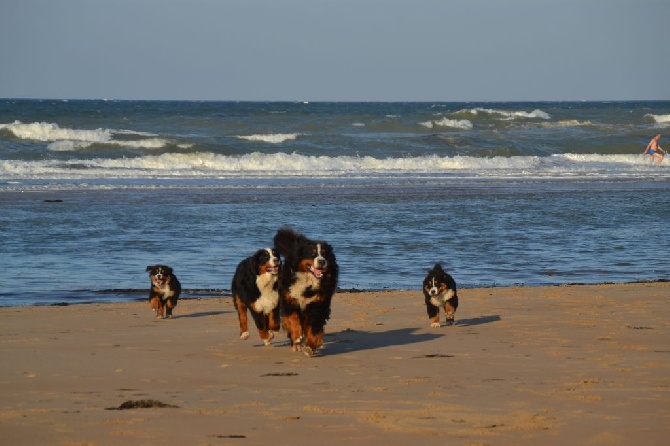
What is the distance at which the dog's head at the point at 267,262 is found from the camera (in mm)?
8570

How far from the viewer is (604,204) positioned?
23344 mm

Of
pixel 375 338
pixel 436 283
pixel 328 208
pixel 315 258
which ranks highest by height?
pixel 315 258

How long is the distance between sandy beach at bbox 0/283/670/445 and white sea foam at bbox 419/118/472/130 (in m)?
49.9

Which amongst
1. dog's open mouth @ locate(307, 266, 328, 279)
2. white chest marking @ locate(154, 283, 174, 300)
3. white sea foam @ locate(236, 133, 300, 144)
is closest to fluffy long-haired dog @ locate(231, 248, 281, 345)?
dog's open mouth @ locate(307, 266, 328, 279)

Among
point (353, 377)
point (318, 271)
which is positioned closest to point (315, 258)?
point (318, 271)

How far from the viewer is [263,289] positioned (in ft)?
28.6

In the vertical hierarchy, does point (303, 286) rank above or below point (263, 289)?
above

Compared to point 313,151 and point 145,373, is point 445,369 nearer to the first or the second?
point 145,373

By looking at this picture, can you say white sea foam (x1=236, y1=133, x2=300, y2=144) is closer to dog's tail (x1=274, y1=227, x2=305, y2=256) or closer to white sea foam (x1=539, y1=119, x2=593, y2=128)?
white sea foam (x1=539, y1=119, x2=593, y2=128)

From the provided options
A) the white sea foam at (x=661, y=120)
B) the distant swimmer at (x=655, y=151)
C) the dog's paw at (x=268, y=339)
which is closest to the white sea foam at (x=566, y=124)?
the white sea foam at (x=661, y=120)

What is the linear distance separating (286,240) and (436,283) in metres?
1.91

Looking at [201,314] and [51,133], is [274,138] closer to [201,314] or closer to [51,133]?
[51,133]

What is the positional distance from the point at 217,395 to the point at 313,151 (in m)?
35.3

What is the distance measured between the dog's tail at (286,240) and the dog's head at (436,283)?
67.5 inches
